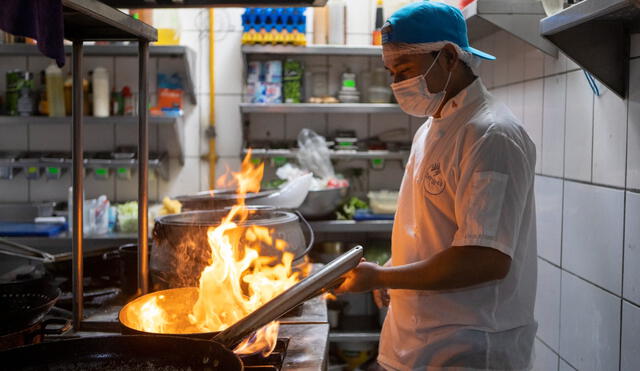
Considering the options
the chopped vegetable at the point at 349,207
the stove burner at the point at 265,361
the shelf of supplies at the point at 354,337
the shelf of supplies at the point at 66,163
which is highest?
the shelf of supplies at the point at 66,163

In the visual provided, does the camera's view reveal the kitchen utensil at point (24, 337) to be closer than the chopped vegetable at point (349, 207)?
Yes

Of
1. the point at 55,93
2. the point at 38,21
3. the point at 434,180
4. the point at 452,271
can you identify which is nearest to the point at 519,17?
the point at 434,180

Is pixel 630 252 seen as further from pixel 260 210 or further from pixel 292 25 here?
pixel 292 25

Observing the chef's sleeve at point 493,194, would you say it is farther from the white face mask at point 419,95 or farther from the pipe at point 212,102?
the pipe at point 212,102

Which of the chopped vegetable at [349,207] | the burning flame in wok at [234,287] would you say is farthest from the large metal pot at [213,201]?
the chopped vegetable at [349,207]

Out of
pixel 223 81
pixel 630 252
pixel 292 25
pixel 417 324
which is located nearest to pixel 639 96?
pixel 630 252

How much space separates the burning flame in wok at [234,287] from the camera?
4.39ft

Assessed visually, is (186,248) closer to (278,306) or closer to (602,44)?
(278,306)

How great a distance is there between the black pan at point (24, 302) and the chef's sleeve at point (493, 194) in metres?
0.95

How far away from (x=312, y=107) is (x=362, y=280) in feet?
8.29

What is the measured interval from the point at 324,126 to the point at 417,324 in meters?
2.76

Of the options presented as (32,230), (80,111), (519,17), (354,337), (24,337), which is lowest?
(354,337)

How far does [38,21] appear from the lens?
1111 millimetres

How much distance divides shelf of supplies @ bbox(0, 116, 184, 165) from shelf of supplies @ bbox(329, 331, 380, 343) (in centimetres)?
159
